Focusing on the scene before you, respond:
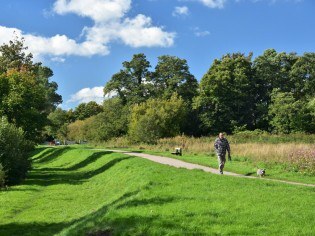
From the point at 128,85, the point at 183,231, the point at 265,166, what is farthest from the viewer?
the point at 128,85

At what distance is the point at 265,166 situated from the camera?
2422 centimetres

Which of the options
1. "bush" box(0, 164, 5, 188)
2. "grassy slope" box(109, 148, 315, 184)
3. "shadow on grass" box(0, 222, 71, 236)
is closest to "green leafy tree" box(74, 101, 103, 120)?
"bush" box(0, 164, 5, 188)

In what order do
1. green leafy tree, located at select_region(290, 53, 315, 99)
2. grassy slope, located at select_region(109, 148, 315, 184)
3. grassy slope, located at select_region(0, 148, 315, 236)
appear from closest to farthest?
1. grassy slope, located at select_region(0, 148, 315, 236)
2. grassy slope, located at select_region(109, 148, 315, 184)
3. green leafy tree, located at select_region(290, 53, 315, 99)

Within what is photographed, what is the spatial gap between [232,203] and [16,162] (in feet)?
68.3

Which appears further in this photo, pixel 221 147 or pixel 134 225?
pixel 221 147

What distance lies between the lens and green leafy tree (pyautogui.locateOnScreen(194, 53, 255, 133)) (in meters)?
73.7

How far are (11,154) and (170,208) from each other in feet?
63.7

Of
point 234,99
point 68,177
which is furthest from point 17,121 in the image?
point 234,99

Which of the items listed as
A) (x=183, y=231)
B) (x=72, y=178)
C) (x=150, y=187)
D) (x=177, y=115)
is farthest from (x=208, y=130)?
(x=183, y=231)

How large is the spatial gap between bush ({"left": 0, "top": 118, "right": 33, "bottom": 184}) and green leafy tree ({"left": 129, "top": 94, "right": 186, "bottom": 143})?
27.1 metres

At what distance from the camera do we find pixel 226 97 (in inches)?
2933

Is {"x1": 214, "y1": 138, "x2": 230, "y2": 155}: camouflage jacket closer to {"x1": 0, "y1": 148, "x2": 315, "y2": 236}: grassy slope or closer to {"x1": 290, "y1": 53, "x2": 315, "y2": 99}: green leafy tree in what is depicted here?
{"x1": 0, "y1": 148, "x2": 315, "y2": 236}: grassy slope

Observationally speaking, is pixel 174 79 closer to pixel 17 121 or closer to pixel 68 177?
pixel 17 121

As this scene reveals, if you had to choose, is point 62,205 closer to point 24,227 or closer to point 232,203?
point 24,227
